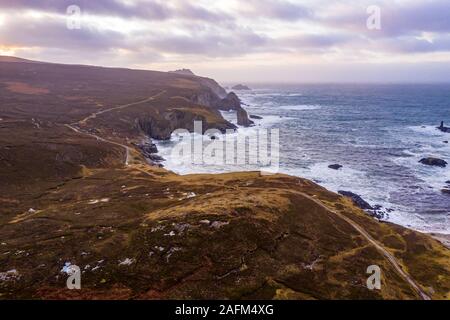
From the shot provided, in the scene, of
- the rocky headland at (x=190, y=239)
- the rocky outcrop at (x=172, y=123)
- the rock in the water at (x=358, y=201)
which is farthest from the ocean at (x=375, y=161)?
the rocky headland at (x=190, y=239)

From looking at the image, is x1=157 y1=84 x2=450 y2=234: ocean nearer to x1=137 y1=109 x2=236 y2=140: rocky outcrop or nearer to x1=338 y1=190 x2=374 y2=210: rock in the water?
x1=338 y1=190 x2=374 y2=210: rock in the water

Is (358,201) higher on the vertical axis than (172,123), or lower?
lower

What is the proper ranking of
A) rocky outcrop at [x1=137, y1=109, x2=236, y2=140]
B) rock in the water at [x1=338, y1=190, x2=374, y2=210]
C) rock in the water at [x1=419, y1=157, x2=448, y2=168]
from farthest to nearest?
rocky outcrop at [x1=137, y1=109, x2=236, y2=140] → rock in the water at [x1=419, y1=157, x2=448, y2=168] → rock in the water at [x1=338, y1=190, x2=374, y2=210]

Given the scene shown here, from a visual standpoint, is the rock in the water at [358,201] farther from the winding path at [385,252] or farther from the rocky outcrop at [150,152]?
the rocky outcrop at [150,152]

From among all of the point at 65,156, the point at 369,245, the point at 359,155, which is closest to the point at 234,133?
the point at 359,155

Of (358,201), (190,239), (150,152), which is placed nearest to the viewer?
(190,239)

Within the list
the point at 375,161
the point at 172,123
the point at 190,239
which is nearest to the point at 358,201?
the point at 375,161

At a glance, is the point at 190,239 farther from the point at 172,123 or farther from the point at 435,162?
the point at 172,123

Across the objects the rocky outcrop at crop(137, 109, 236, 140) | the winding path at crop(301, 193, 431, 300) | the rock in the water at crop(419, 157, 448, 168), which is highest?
the rocky outcrop at crop(137, 109, 236, 140)

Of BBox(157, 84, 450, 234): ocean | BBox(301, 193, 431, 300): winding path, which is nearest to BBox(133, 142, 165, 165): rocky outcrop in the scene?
BBox(157, 84, 450, 234): ocean

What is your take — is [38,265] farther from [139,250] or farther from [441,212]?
[441,212]

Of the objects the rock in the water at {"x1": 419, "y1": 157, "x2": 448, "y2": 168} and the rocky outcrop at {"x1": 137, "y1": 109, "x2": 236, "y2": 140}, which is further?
the rocky outcrop at {"x1": 137, "y1": 109, "x2": 236, "y2": 140}
